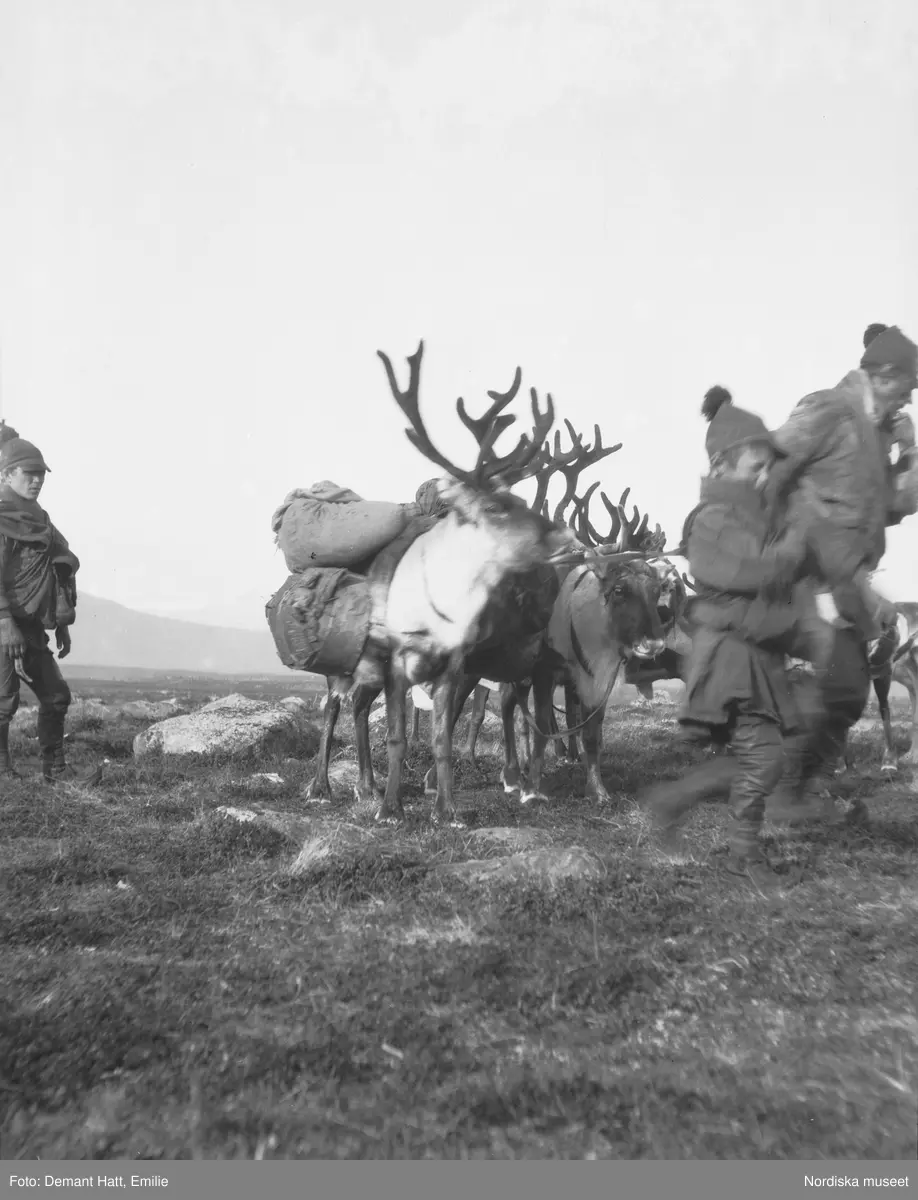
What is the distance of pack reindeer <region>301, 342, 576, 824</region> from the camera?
7496 millimetres

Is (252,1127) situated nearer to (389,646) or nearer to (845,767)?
(389,646)

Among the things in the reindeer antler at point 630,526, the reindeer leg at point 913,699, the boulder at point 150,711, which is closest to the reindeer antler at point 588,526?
the reindeer antler at point 630,526

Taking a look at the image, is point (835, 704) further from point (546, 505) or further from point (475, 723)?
point (475, 723)

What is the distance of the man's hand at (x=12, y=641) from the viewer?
28.1 feet

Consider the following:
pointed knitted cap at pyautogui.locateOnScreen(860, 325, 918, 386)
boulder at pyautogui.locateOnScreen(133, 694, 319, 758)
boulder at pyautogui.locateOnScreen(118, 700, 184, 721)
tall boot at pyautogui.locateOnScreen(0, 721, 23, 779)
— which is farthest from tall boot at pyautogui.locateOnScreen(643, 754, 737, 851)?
boulder at pyautogui.locateOnScreen(118, 700, 184, 721)

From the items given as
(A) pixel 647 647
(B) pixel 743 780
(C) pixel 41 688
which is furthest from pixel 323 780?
(B) pixel 743 780

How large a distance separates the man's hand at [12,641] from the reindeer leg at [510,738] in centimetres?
454

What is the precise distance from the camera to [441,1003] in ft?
11.0

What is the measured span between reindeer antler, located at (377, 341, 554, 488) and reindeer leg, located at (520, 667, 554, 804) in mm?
2432

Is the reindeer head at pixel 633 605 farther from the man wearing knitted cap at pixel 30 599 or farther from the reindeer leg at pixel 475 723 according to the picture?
the man wearing knitted cap at pixel 30 599

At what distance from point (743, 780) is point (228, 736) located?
7437mm

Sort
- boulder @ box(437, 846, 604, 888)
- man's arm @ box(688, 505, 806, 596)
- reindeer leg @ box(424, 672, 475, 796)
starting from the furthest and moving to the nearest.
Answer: reindeer leg @ box(424, 672, 475, 796) < man's arm @ box(688, 505, 806, 596) < boulder @ box(437, 846, 604, 888)

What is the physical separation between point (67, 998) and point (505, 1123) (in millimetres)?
1742

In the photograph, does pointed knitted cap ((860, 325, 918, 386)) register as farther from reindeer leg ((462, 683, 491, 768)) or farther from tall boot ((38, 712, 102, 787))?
tall boot ((38, 712, 102, 787))
